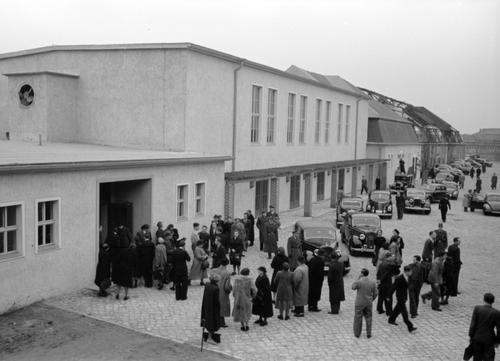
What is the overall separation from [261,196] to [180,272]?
55.7 feet

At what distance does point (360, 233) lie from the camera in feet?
70.7

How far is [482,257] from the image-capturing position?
22078mm

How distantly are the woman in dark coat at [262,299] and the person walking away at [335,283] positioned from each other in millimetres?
1716

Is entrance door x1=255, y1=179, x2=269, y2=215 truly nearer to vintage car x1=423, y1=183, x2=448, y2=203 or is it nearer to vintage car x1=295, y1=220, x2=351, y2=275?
vintage car x1=295, y1=220, x2=351, y2=275

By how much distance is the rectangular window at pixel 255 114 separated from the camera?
1141 inches

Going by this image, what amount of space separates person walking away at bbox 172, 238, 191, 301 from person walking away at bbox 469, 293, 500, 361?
7028 mm

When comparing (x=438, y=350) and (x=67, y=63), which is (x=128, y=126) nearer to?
(x=67, y=63)

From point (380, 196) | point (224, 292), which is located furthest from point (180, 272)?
point (380, 196)

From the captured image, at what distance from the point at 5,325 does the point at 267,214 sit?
36.2 feet

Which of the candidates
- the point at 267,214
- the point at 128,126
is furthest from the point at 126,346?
the point at 128,126

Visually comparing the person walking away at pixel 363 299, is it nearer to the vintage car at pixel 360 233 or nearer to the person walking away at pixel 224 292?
the person walking away at pixel 224 292

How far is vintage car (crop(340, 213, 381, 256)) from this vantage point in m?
21.0

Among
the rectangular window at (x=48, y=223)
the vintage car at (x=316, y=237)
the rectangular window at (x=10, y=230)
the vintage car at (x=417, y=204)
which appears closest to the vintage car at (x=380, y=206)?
the vintage car at (x=417, y=204)

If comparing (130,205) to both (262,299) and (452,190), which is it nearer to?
(262,299)
